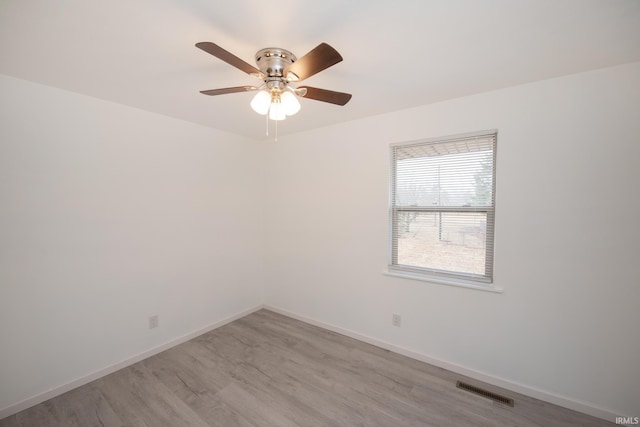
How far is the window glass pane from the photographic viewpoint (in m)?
2.35

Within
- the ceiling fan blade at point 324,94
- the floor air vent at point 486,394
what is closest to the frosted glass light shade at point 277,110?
the ceiling fan blade at point 324,94

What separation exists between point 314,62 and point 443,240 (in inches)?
78.6

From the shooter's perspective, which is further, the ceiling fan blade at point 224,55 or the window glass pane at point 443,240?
the window glass pane at point 443,240

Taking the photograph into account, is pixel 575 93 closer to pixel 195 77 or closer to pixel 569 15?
pixel 569 15

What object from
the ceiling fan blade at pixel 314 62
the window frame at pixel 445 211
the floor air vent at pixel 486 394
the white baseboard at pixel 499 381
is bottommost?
the floor air vent at pixel 486 394

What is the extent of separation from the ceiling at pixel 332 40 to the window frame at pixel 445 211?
0.48 metres

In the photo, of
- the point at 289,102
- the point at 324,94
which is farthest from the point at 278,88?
the point at 324,94

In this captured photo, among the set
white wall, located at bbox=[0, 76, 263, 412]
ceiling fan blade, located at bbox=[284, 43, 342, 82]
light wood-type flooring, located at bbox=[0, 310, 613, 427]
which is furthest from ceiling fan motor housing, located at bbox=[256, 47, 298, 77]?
light wood-type flooring, located at bbox=[0, 310, 613, 427]

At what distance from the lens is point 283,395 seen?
6.88 feet

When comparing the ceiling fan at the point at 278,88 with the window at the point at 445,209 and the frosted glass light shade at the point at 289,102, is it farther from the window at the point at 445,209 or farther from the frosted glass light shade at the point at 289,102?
the window at the point at 445,209

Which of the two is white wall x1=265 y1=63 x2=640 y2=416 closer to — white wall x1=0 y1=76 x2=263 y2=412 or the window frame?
the window frame

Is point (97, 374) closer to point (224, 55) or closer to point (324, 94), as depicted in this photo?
point (224, 55)

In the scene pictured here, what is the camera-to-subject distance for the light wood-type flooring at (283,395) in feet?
6.06

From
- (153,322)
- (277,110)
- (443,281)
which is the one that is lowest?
(153,322)
